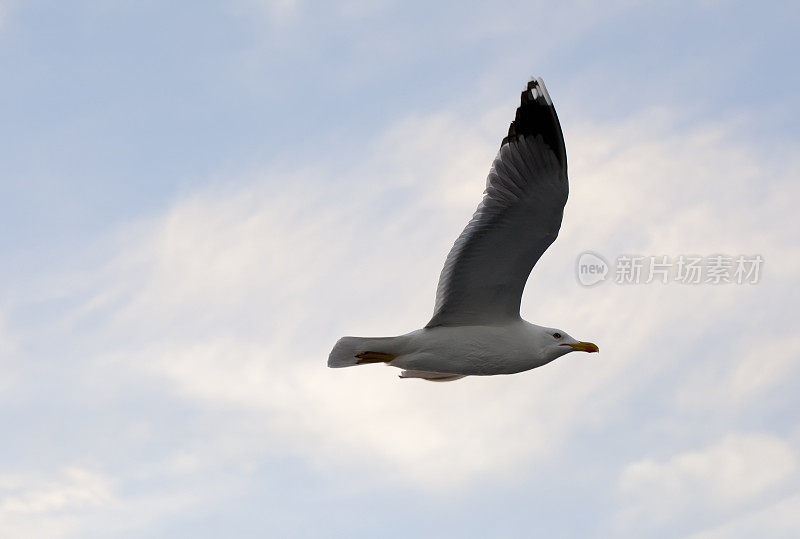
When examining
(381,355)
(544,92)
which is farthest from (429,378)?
(544,92)

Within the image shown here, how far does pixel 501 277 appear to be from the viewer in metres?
18.8

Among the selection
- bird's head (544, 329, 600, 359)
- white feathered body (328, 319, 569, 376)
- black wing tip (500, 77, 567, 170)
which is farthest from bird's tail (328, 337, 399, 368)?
black wing tip (500, 77, 567, 170)

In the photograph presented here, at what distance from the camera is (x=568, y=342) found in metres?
19.6

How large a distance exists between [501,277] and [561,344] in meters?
1.49

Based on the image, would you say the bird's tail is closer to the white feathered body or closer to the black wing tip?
the white feathered body

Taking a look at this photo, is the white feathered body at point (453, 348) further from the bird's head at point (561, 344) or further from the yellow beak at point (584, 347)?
the yellow beak at point (584, 347)

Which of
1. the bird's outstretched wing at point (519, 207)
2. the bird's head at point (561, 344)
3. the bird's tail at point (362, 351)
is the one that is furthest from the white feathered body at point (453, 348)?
the bird's outstretched wing at point (519, 207)

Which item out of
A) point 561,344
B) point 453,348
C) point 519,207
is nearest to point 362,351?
point 453,348

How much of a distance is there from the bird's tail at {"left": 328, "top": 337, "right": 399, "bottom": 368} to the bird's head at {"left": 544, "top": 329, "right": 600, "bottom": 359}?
7.17 ft

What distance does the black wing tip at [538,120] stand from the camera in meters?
18.0

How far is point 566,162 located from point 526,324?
8.54 feet

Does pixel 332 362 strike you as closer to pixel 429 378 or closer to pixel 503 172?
pixel 429 378

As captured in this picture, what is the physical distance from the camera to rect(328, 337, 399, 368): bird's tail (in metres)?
18.9

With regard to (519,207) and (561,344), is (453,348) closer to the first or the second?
(561,344)
